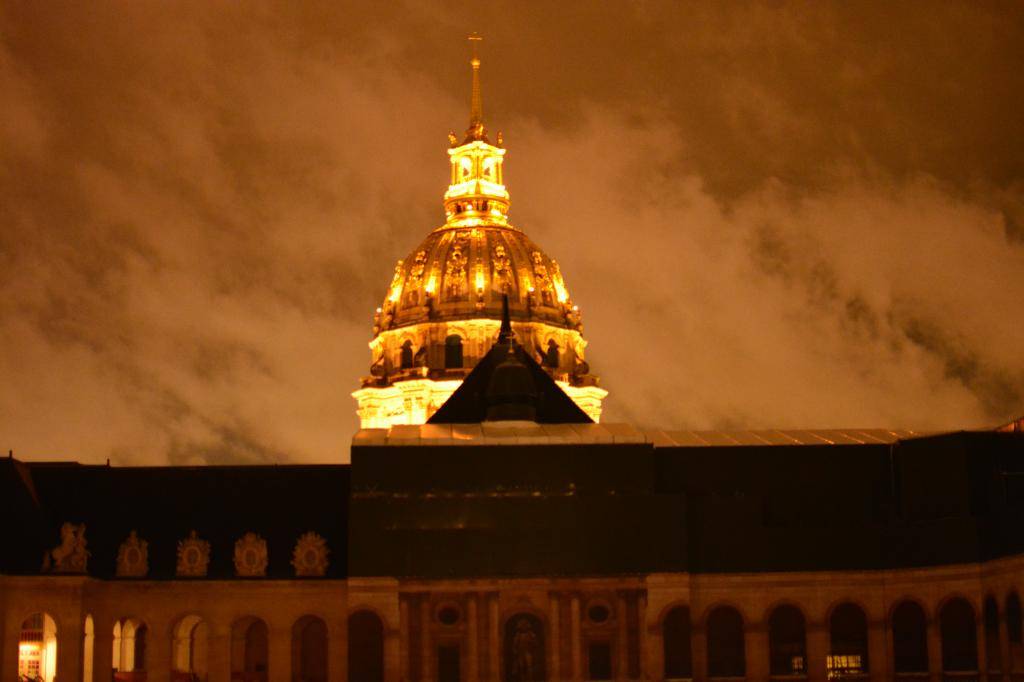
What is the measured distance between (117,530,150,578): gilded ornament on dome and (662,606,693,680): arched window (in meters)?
25.3

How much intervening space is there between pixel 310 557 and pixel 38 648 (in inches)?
566

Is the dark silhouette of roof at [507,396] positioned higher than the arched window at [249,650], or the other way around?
the dark silhouette of roof at [507,396]

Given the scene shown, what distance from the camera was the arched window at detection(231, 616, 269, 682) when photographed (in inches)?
4513

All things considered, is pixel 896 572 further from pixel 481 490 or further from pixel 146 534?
pixel 146 534

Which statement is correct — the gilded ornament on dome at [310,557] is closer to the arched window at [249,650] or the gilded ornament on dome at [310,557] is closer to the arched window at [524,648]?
the arched window at [249,650]

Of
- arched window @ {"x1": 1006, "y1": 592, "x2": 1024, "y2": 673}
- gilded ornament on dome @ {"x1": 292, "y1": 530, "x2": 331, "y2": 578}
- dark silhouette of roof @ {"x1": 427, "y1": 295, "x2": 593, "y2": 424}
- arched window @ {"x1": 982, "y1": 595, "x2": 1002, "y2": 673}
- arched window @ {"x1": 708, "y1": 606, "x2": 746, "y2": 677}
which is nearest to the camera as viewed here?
arched window @ {"x1": 1006, "y1": 592, "x2": 1024, "y2": 673}

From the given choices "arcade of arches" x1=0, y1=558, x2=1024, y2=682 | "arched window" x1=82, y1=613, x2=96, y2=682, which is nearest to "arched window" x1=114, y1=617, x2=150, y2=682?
"arcade of arches" x1=0, y1=558, x2=1024, y2=682

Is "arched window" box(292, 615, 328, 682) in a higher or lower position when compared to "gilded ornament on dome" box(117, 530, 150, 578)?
lower

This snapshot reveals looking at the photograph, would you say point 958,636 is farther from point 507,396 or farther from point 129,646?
point 129,646

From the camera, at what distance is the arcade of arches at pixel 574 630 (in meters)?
110

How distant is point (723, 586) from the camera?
369 ft

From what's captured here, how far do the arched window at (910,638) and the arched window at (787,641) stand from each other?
14.5ft

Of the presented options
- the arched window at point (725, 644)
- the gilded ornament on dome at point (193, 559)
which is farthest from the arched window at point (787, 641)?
the gilded ornament on dome at point (193, 559)

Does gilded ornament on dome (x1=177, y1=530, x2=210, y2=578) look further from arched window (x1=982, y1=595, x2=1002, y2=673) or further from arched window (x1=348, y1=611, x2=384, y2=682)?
arched window (x1=982, y1=595, x2=1002, y2=673)
